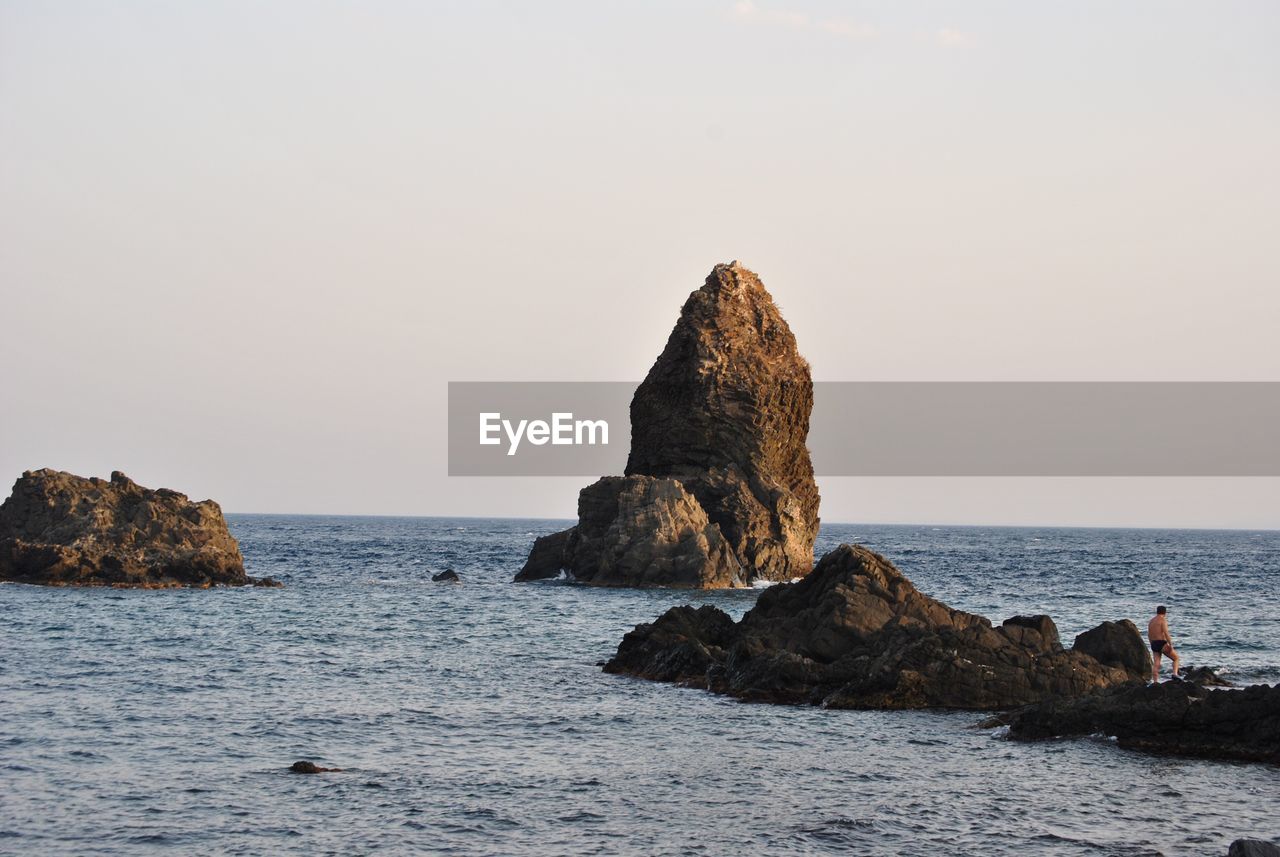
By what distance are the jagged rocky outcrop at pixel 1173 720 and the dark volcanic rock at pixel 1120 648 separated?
244 inches

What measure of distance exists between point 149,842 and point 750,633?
2107cm

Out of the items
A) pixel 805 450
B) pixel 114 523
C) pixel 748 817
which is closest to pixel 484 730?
pixel 748 817

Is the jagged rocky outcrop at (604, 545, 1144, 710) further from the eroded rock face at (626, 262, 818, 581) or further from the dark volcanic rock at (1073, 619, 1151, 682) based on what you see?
the eroded rock face at (626, 262, 818, 581)

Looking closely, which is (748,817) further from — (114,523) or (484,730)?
(114,523)

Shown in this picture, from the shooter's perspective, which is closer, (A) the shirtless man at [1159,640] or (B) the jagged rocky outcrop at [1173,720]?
(B) the jagged rocky outcrop at [1173,720]

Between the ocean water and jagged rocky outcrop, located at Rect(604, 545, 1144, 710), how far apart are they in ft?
4.15

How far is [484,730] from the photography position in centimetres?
2953

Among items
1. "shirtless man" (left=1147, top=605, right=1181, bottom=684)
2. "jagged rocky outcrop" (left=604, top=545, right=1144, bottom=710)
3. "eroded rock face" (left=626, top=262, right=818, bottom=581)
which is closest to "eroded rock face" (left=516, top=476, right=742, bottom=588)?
"eroded rock face" (left=626, top=262, right=818, bottom=581)

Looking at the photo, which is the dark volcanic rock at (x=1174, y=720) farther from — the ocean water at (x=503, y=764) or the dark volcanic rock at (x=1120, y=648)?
the dark volcanic rock at (x=1120, y=648)

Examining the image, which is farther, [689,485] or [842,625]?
[689,485]

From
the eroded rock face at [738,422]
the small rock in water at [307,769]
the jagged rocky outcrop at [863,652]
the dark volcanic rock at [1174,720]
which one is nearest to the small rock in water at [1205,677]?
the jagged rocky outcrop at [863,652]

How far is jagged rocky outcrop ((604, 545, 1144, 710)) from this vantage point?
32656 millimetres

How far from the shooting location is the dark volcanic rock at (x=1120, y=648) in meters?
35.0

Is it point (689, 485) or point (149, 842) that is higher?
point (689, 485)
